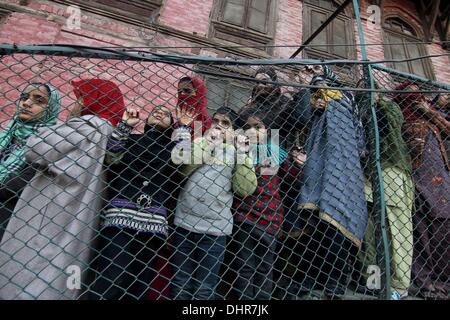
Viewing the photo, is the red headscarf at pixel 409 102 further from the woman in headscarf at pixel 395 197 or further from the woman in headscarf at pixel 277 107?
the woman in headscarf at pixel 277 107

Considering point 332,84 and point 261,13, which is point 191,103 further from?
point 261,13

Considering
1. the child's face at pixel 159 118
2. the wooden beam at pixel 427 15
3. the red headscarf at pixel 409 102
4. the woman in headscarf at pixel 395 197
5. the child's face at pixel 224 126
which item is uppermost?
the wooden beam at pixel 427 15

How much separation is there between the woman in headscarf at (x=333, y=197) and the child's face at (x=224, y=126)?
0.58m

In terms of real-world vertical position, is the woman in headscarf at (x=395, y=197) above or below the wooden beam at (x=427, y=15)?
below

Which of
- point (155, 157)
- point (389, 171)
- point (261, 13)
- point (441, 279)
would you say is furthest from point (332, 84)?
point (261, 13)

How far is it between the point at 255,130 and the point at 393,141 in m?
1.06

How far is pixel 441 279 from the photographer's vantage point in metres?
2.21

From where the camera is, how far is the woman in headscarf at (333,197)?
6.16ft

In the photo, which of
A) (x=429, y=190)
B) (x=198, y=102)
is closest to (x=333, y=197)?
(x=429, y=190)

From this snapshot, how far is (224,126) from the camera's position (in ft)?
7.05

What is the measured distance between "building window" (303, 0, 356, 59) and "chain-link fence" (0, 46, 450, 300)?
3373mm

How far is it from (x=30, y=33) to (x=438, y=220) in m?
5.00

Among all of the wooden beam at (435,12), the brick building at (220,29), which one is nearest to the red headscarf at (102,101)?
the brick building at (220,29)

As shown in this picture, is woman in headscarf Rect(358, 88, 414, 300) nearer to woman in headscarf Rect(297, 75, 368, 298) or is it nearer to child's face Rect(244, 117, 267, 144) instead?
woman in headscarf Rect(297, 75, 368, 298)
